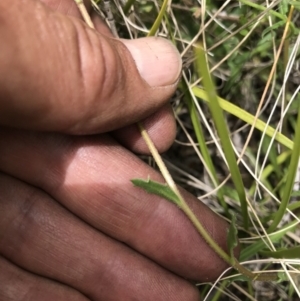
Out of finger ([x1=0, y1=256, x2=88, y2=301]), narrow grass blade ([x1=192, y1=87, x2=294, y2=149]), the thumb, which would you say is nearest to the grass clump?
narrow grass blade ([x1=192, y1=87, x2=294, y2=149])

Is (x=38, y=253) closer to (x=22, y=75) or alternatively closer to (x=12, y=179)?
(x=12, y=179)

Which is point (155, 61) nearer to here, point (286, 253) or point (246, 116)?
point (246, 116)

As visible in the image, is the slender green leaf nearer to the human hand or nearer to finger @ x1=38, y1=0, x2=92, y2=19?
the human hand

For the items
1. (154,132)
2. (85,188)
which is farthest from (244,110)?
(85,188)

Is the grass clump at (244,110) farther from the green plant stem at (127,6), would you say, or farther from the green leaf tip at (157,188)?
the green leaf tip at (157,188)

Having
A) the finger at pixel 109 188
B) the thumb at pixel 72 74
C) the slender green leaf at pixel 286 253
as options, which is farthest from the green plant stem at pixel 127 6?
the slender green leaf at pixel 286 253

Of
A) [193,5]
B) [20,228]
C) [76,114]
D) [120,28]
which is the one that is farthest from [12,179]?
[193,5]

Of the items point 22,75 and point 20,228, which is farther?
point 20,228
